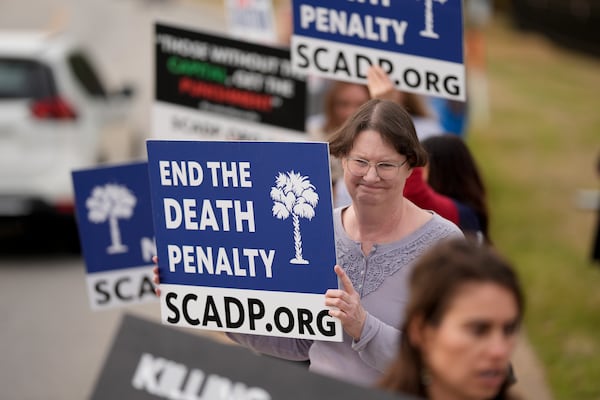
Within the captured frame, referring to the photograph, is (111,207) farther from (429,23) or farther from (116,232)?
(429,23)

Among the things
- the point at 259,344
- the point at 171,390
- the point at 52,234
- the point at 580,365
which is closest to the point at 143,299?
the point at 259,344

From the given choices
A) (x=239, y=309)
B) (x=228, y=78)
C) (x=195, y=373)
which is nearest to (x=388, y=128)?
(x=239, y=309)

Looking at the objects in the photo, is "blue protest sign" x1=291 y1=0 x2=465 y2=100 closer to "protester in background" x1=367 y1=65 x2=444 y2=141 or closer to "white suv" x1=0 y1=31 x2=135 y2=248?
"protester in background" x1=367 y1=65 x2=444 y2=141

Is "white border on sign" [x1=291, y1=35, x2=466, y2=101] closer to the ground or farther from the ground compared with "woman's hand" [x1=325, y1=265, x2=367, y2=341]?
farther from the ground

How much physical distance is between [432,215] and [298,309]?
1.87 ft

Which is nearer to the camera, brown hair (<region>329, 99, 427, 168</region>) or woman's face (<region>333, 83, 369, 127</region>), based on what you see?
brown hair (<region>329, 99, 427, 168</region>)

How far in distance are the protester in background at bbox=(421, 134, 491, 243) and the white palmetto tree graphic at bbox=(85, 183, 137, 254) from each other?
61.8 inches

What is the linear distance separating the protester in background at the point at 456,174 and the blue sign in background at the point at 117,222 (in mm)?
1498

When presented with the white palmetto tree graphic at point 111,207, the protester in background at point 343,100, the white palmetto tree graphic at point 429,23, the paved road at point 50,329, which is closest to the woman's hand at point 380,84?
the white palmetto tree graphic at point 429,23

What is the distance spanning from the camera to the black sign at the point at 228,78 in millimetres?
8273

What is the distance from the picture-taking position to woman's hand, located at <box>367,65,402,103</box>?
6051mm

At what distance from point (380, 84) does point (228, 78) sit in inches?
92.8

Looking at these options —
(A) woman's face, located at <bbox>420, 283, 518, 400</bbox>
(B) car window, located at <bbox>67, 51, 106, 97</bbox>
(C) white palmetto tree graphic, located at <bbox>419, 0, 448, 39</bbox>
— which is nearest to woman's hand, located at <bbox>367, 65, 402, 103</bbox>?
(C) white palmetto tree graphic, located at <bbox>419, 0, 448, 39</bbox>

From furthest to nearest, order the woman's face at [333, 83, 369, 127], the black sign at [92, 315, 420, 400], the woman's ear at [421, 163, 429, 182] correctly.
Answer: the woman's face at [333, 83, 369, 127], the woman's ear at [421, 163, 429, 182], the black sign at [92, 315, 420, 400]
